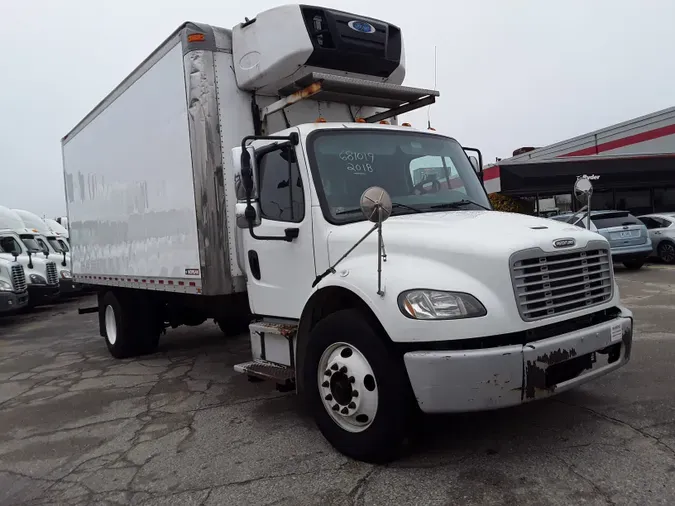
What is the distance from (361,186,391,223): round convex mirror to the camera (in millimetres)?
3211

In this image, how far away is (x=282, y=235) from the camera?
4469 mm

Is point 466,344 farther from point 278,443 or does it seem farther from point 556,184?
point 556,184

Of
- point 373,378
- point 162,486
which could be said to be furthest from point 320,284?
point 162,486

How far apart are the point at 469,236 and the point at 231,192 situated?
257 cm

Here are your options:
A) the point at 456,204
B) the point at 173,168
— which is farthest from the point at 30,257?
the point at 456,204

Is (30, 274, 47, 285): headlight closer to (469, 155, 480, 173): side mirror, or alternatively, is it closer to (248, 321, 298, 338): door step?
(248, 321, 298, 338): door step

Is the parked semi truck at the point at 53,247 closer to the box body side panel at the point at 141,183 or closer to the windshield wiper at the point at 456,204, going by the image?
the box body side panel at the point at 141,183

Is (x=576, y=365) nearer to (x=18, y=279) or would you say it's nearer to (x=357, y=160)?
(x=357, y=160)

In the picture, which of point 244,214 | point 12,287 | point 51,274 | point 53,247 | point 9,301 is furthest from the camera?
point 53,247

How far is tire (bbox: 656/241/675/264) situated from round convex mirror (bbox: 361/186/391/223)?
1492 cm

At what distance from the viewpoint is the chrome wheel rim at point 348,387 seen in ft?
11.6

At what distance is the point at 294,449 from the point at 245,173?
2081 millimetres

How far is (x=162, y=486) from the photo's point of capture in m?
3.62

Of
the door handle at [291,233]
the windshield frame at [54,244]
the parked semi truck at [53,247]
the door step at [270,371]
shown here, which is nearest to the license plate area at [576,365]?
the door step at [270,371]
